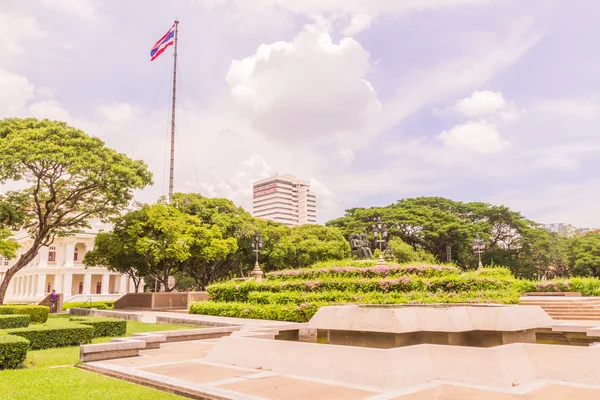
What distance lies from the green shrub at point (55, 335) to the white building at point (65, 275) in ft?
143

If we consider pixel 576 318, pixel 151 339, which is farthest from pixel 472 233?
pixel 151 339

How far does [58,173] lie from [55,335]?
16682mm

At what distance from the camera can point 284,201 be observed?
189m

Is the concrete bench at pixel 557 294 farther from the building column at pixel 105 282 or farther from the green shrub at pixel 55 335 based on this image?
the building column at pixel 105 282

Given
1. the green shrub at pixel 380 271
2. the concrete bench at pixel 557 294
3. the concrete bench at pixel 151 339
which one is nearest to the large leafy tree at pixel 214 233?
the green shrub at pixel 380 271

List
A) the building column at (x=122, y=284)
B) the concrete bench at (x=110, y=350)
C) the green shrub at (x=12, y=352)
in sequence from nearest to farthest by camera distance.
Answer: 1. the green shrub at (x=12, y=352)
2. the concrete bench at (x=110, y=350)
3. the building column at (x=122, y=284)

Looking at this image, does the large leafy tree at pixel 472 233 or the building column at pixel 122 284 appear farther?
the building column at pixel 122 284

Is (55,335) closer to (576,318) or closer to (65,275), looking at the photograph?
(576,318)

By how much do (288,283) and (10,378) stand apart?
1353 cm

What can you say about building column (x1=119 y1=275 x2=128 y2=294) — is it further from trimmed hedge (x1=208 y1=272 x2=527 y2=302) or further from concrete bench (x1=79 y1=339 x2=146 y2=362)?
concrete bench (x1=79 y1=339 x2=146 y2=362)

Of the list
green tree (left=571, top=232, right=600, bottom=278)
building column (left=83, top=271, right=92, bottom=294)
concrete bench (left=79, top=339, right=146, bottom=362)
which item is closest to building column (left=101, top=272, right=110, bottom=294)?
building column (left=83, top=271, right=92, bottom=294)

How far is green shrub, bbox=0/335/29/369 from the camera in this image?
9273 millimetres

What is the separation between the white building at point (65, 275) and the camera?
58688 millimetres

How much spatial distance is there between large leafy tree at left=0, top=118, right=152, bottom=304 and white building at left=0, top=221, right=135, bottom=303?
88.7ft
